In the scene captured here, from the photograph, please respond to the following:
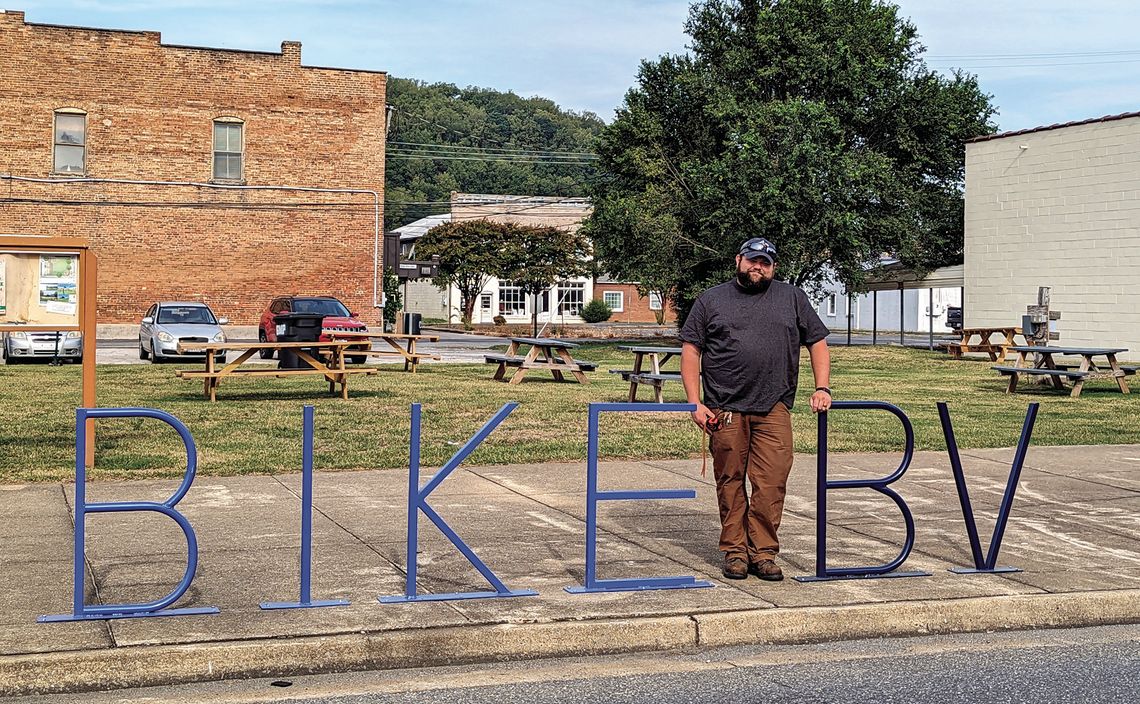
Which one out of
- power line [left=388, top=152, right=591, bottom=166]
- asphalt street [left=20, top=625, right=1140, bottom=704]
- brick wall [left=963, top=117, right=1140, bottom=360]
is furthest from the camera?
power line [left=388, top=152, right=591, bottom=166]

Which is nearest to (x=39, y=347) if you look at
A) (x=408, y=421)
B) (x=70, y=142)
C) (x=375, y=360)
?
(x=375, y=360)

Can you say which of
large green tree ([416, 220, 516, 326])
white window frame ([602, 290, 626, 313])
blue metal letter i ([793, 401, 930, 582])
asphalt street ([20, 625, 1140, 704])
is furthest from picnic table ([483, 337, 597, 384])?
white window frame ([602, 290, 626, 313])

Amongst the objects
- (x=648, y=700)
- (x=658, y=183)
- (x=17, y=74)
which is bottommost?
(x=648, y=700)

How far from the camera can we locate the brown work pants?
24.3ft

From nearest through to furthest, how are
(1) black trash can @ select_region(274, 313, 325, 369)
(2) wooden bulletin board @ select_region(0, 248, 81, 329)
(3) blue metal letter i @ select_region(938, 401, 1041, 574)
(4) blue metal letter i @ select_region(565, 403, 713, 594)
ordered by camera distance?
(4) blue metal letter i @ select_region(565, 403, 713, 594)
(3) blue metal letter i @ select_region(938, 401, 1041, 574)
(2) wooden bulletin board @ select_region(0, 248, 81, 329)
(1) black trash can @ select_region(274, 313, 325, 369)

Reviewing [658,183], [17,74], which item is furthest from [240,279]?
[658,183]

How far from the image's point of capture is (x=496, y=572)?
24.5ft

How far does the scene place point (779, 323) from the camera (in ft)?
24.3

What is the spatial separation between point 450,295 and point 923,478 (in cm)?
6359

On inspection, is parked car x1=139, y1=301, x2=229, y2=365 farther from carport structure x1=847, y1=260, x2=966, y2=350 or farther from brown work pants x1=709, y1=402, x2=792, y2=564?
brown work pants x1=709, y1=402, x2=792, y2=564

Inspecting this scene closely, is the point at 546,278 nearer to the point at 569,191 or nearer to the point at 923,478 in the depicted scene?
the point at 569,191

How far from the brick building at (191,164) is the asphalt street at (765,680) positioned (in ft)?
137

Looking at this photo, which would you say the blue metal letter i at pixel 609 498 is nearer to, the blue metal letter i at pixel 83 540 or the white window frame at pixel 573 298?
the blue metal letter i at pixel 83 540

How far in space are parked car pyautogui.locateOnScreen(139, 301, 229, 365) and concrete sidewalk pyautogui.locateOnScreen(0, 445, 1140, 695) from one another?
62.4 feet
